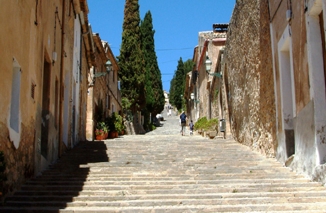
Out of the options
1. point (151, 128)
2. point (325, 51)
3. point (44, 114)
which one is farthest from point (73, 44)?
point (151, 128)

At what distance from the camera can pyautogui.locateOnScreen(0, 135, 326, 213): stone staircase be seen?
6668 mm

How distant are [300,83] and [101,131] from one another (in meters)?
12.8

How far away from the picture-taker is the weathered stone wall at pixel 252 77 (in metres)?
11.7

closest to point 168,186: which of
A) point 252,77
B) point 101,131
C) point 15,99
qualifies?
point 15,99

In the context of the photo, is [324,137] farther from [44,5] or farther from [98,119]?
[98,119]

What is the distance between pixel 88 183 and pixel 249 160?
4.46 m

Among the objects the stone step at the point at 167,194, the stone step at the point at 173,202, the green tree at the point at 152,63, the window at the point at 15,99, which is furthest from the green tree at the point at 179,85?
the stone step at the point at 173,202

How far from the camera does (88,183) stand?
8.09 m

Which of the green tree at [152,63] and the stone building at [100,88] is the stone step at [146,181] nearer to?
the stone building at [100,88]

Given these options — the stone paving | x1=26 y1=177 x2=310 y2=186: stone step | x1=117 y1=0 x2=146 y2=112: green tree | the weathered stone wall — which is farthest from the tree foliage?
x1=26 y1=177 x2=310 y2=186: stone step

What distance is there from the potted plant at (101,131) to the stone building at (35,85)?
17.1 ft

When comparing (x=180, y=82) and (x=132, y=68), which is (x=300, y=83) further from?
(x=180, y=82)

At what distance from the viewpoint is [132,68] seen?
31953 mm

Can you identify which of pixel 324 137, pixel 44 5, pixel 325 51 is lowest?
pixel 324 137
